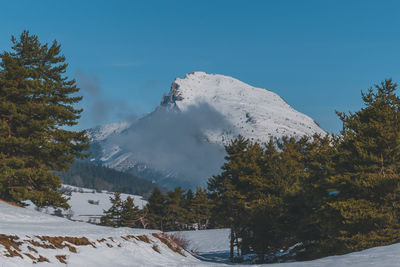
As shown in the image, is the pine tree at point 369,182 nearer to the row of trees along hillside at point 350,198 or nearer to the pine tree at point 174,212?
the row of trees along hillside at point 350,198

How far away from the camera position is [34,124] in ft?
77.3

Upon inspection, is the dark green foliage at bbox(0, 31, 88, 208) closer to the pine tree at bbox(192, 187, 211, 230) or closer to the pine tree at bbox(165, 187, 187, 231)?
the pine tree at bbox(165, 187, 187, 231)

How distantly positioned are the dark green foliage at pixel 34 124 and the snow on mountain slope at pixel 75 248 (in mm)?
7760

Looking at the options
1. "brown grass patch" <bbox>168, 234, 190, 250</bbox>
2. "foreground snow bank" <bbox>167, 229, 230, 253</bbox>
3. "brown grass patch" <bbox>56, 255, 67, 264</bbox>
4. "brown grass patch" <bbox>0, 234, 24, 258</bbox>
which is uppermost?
"brown grass patch" <bbox>0, 234, 24, 258</bbox>

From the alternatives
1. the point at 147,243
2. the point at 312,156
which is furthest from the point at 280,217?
the point at 147,243

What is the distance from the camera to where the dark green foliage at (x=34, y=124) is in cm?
2320

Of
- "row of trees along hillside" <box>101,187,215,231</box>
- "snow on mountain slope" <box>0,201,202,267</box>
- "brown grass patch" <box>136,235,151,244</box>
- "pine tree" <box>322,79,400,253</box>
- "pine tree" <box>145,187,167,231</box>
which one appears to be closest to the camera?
"snow on mountain slope" <box>0,201,202,267</box>

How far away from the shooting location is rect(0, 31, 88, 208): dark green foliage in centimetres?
2320

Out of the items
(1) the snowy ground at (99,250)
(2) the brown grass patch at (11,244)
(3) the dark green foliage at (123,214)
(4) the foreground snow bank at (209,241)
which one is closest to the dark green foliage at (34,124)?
(1) the snowy ground at (99,250)

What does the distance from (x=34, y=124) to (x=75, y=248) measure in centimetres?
1532

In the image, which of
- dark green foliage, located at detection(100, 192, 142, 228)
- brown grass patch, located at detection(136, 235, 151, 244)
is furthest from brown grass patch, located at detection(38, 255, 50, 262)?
dark green foliage, located at detection(100, 192, 142, 228)

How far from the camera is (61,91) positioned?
27.1 m

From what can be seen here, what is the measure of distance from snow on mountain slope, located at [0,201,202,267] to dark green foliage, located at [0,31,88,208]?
7760 millimetres

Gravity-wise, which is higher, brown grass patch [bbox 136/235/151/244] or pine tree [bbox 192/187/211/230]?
pine tree [bbox 192/187/211/230]
